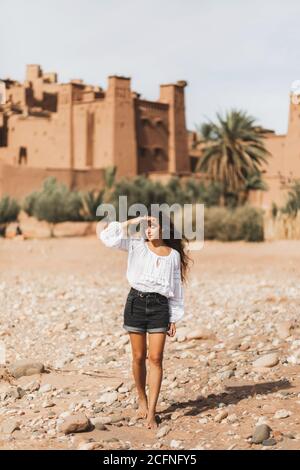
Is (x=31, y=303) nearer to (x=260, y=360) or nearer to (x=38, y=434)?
(x=260, y=360)

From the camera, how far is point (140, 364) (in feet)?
18.6

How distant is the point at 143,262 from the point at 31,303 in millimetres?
6708

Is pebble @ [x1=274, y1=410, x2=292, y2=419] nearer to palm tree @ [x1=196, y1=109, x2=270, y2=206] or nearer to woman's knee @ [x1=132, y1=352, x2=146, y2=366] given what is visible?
woman's knee @ [x1=132, y1=352, x2=146, y2=366]

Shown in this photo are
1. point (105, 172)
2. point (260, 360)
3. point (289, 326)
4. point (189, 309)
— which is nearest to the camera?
point (260, 360)

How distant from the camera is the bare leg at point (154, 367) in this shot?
216 inches

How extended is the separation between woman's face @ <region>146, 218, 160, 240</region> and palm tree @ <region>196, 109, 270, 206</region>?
95.8 ft

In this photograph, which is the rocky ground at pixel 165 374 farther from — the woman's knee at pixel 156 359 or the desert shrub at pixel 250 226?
the desert shrub at pixel 250 226

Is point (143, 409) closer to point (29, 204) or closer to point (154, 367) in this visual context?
point (154, 367)

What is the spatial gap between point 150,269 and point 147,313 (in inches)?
11.6

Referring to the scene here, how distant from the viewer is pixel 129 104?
4375 cm

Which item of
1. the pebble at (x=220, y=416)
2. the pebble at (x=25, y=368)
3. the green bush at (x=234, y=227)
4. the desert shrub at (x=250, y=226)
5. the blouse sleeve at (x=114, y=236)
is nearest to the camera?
the blouse sleeve at (x=114, y=236)

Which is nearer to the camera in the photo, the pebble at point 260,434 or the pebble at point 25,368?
the pebble at point 260,434

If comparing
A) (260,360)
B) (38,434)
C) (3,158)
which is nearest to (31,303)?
(260,360)

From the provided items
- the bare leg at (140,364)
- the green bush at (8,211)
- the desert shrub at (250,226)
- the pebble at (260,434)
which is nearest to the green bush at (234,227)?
the desert shrub at (250,226)
